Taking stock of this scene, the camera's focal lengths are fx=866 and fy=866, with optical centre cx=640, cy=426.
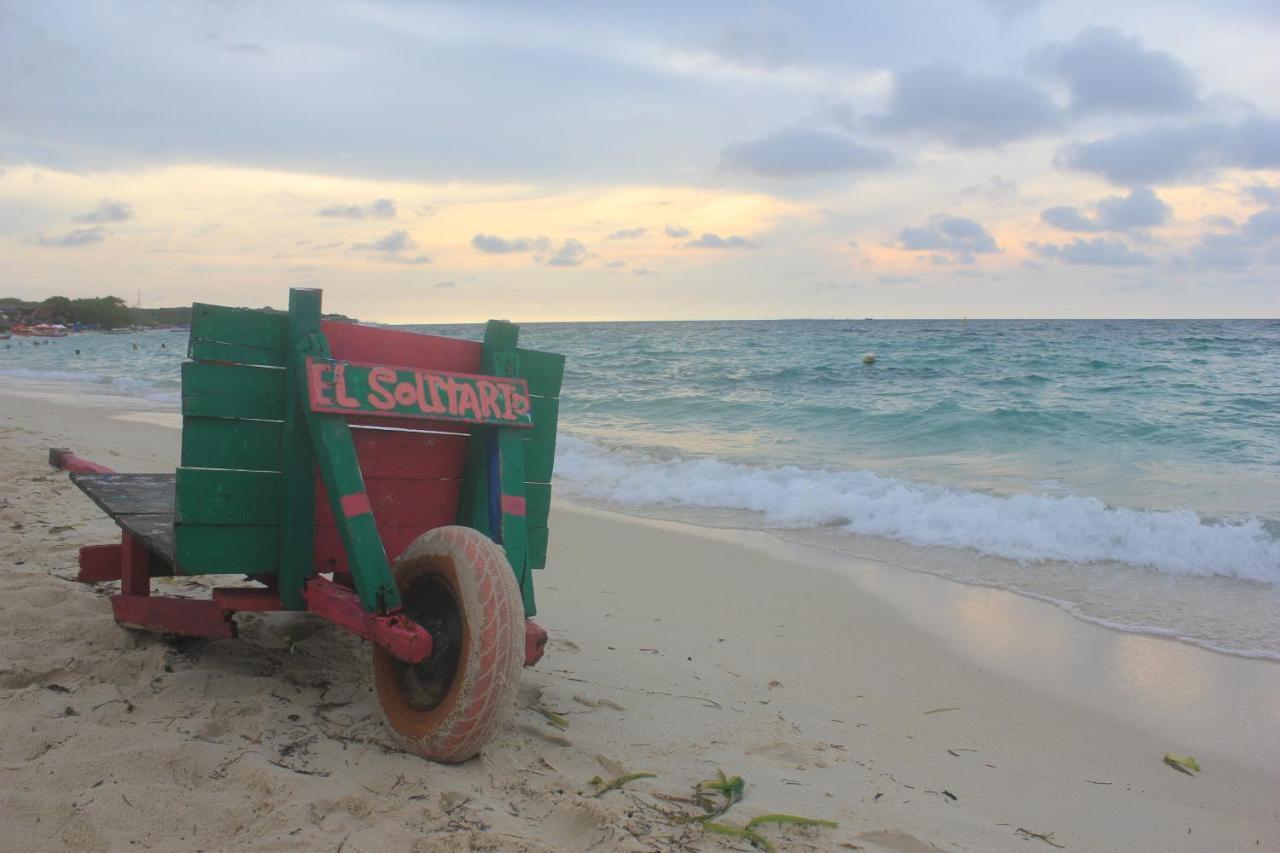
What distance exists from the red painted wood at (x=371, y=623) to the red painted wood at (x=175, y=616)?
43 centimetres

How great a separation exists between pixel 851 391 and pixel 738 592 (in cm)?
1578

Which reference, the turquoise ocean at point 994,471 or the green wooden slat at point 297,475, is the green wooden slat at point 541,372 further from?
the turquoise ocean at point 994,471

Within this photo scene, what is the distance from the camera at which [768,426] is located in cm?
1503

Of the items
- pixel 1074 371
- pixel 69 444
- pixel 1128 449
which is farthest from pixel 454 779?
pixel 1074 371

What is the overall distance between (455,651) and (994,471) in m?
9.21

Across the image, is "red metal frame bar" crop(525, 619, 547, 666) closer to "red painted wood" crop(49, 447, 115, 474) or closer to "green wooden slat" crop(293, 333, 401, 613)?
"green wooden slat" crop(293, 333, 401, 613)

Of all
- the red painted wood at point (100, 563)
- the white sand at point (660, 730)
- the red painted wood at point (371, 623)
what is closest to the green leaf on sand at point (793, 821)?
the white sand at point (660, 730)

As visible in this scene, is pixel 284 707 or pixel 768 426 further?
pixel 768 426

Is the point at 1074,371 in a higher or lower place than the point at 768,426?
higher

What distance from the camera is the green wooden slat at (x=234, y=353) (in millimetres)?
2662

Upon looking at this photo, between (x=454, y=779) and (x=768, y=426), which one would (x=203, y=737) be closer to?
(x=454, y=779)

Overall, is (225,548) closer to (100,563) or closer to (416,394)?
(416,394)

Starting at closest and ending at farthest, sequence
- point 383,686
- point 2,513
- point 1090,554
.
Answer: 1. point 383,686
2. point 2,513
3. point 1090,554

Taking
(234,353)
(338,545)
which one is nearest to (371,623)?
(338,545)
